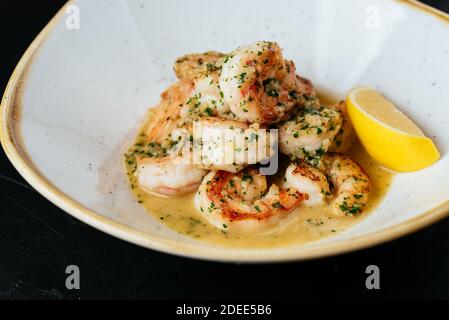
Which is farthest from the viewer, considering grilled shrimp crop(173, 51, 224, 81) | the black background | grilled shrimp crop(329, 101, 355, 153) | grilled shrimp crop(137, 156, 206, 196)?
grilled shrimp crop(173, 51, 224, 81)

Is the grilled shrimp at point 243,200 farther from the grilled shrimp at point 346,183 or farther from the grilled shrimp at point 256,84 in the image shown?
the grilled shrimp at point 256,84

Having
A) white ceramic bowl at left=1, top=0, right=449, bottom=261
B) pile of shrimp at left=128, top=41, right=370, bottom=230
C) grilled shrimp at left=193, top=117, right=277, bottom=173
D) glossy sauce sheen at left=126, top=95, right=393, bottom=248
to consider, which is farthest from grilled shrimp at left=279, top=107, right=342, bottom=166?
white ceramic bowl at left=1, top=0, right=449, bottom=261

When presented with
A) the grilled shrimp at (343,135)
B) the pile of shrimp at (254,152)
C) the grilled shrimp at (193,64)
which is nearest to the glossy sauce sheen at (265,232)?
the pile of shrimp at (254,152)

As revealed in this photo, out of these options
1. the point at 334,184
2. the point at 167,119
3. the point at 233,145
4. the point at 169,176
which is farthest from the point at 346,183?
the point at 167,119

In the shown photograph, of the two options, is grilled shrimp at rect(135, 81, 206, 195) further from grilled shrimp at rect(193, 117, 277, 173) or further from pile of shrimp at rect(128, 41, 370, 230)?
grilled shrimp at rect(193, 117, 277, 173)

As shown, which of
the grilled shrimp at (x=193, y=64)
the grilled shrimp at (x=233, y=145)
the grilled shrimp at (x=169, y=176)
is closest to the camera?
the grilled shrimp at (x=233, y=145)

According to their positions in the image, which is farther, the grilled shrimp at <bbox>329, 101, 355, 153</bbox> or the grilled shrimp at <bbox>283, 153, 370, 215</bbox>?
the grilled shrimp at <bbox>329, 101, 355, 153</bbox>
